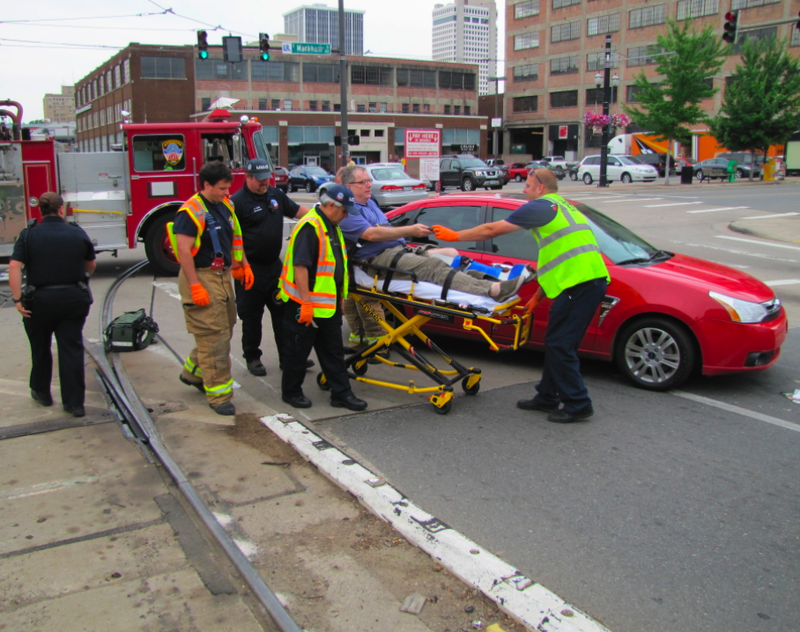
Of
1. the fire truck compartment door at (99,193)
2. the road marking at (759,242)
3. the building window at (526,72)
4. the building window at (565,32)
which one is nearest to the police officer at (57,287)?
the fire truck compartment door at (99,193)

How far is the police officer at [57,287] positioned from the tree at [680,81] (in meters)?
37.1

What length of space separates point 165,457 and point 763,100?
148 feet

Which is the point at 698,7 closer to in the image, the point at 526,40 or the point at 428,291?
the point at 526,40

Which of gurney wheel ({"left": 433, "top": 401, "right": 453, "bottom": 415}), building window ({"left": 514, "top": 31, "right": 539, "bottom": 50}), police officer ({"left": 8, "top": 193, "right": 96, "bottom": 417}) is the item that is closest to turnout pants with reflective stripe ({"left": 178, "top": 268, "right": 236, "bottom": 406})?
police officer ({"left": 8, "top": 193, "right": 96, "bottom": 417})

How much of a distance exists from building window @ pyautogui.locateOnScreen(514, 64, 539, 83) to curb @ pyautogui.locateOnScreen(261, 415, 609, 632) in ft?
250

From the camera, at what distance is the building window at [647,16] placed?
62.6m

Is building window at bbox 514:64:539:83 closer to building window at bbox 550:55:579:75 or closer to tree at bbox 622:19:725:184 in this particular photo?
building window at bbox 550:55:579:75

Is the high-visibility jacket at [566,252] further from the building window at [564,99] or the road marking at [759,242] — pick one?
the building window at [564,99]

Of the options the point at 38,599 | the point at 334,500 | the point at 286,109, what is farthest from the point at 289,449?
the point at 286,109

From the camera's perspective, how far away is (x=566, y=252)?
206 inches

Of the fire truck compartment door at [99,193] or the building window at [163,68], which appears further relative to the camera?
the building window at [163,68]

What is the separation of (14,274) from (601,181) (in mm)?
35678

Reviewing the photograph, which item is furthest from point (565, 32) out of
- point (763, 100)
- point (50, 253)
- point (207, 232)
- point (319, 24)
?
point (319, 24)

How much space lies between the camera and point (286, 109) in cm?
7069
